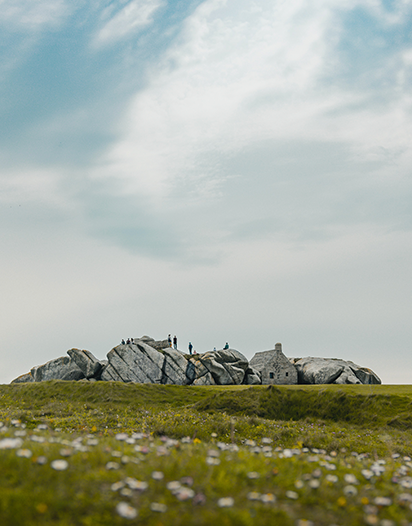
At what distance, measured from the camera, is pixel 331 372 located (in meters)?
57.8

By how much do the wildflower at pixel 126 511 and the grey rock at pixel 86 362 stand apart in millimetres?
55552

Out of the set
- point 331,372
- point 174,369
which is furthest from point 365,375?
point 174,369

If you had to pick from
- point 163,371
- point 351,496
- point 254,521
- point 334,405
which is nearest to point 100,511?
point 254,521

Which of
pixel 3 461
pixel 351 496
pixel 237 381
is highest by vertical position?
pixel 3 461

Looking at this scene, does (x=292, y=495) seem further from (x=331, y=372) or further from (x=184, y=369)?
(x=331, y=372)

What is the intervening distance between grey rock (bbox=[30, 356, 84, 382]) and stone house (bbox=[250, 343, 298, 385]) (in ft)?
86.7

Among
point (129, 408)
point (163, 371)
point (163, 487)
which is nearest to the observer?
point (163, 487)

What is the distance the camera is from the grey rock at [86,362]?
5789 cm

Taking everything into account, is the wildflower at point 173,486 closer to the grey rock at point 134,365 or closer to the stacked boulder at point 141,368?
the grey rock at point 134,365

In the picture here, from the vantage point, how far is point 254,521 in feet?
18.5

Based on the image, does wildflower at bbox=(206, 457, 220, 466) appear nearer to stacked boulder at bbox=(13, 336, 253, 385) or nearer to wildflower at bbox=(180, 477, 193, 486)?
wildflower at bbox=(180, 477, 193, 486)

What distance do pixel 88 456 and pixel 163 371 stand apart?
52.8 meters

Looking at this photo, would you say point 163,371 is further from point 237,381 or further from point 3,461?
point 3,461

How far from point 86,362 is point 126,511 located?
2216 inches
